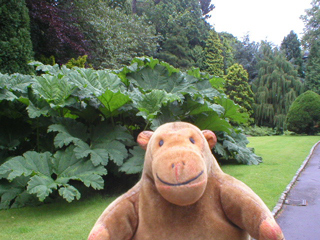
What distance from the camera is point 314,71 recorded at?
20.8 meters

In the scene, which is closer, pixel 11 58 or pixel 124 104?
pixel 124 104

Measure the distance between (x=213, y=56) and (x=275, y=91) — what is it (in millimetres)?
7870

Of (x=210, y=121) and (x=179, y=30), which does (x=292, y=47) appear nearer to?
(x=179, y=30)

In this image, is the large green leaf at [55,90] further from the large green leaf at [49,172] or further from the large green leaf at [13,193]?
the large green leaf at [13,193]

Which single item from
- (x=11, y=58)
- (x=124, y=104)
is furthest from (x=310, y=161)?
(x=11, y=58)

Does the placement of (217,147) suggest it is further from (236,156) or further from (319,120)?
(319,120)

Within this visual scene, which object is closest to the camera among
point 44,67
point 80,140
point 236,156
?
point 80,140

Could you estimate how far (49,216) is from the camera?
3.14 metres

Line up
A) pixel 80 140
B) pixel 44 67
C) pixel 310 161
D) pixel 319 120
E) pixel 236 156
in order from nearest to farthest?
pixel 80 140 < pixel 44 67 < pixel 236 156 < pixel 310 161 < pixel 319 120

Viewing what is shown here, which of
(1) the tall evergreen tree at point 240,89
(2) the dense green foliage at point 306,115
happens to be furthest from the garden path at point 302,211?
(1) the tall evergreen tree at point 240,89

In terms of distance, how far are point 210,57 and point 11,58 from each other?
2098 centimetres

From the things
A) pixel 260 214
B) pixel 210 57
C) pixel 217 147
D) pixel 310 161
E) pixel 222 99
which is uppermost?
pixel 210 57

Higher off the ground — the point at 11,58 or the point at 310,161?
the point at 11,58

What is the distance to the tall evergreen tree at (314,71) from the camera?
2064 centimetres
